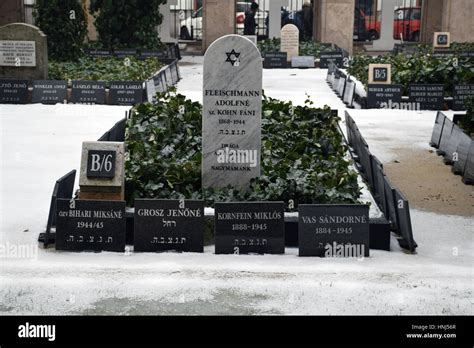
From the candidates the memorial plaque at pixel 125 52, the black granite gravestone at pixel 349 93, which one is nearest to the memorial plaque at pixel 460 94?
the black granite gravestone at pixel 349 93

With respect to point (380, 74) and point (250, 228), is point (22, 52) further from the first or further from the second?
point (250, 228)

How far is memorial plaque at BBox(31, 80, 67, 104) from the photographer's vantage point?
1728cm

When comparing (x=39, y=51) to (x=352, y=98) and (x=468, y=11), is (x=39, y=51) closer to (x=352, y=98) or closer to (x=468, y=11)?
(x=352, y=98)

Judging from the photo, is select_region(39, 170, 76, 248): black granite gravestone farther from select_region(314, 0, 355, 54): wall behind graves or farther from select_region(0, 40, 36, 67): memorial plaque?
select_region(314, 0, 355, 54): wall behind graves

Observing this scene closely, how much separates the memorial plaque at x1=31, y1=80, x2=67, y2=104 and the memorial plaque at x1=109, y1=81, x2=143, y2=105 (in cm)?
97

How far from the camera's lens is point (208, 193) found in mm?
8500

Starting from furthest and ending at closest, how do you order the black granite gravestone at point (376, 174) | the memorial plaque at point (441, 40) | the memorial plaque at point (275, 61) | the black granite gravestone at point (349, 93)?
the memorial plaque at point (441, 40), the memorial plaque at point (275, 61), the black granite gravestone at point (349, 93), the black granite gravestone at point (376, 174)

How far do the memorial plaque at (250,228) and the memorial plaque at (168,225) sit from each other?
0.18m

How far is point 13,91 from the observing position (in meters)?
17.1

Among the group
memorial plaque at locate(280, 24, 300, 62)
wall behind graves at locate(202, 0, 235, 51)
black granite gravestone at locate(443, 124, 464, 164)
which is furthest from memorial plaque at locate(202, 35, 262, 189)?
wall behind graves at locate(202, 0, 235, 51)

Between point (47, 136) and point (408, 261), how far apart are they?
754 centimetres

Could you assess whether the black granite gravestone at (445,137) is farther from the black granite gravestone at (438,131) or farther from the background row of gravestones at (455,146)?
the black granite gravestone at (438,131)

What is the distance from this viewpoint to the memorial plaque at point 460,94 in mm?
17438
